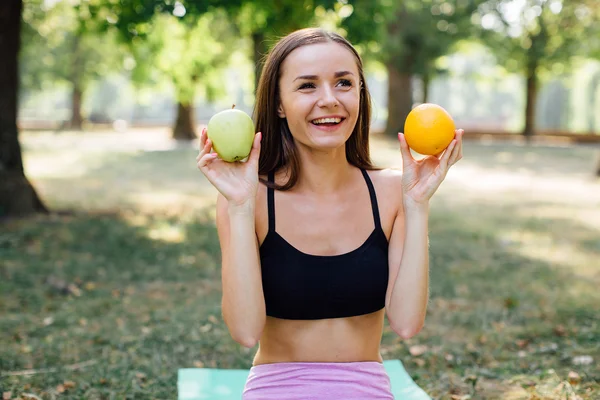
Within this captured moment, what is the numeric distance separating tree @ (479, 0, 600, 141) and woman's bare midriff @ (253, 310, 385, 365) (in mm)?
28075

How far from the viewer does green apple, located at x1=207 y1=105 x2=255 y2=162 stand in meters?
2.62

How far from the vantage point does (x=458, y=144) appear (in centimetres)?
276

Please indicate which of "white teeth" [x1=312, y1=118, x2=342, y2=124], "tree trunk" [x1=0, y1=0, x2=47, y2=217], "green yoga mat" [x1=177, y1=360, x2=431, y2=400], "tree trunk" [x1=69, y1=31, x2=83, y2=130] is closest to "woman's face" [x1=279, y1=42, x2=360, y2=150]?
"white teeth" [x1=312, y1=118, x2=342, y2=124]

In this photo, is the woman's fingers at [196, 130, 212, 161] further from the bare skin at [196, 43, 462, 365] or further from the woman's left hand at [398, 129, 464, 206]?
the woman's left hand at [398, 129, 464, 206]

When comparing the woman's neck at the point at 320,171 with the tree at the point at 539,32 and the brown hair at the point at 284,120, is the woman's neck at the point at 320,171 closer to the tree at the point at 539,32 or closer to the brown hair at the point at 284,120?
the brown hair at the point at 284,120

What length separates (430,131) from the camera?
2.79 metres

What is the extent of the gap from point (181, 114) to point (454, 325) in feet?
82.7

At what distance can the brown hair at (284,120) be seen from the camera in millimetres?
2738

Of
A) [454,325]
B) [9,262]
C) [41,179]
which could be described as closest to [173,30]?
[41,179]

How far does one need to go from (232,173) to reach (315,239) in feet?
1.48

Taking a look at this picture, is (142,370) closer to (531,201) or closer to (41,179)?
(531,201)

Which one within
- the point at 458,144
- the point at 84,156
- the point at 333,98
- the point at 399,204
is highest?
the point at 333,98

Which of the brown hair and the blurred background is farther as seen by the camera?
the blurred background

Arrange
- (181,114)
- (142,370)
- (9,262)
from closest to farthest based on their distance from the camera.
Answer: (142,370) → (9,262) → (181,114)
